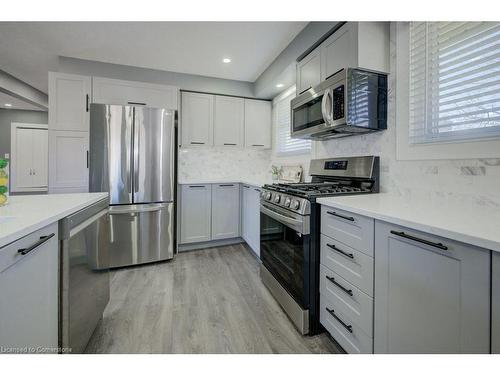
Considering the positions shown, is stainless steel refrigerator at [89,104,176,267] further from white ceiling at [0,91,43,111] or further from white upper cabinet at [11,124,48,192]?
white upper cabinet at [11,124,48,192]

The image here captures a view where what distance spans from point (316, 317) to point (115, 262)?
2.28 m

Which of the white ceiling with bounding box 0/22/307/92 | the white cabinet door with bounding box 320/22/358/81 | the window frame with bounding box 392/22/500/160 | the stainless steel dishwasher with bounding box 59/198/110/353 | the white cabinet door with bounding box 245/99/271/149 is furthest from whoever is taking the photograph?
the white cabinet door with bounding box 245/99/271/149

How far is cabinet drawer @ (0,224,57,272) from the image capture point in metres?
0.72

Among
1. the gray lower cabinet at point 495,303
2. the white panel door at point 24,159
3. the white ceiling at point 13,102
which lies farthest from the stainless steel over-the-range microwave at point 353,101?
the white panel door at point 24,159

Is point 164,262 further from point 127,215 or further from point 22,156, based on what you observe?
point 22,156

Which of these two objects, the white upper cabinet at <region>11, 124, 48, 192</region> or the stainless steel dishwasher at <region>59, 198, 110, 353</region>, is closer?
the stainless steel dishwasher at <region>59, 198, 110, 353</region>

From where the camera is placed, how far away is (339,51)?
1783 millimetres

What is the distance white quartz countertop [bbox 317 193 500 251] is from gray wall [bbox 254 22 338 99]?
5.14 feet

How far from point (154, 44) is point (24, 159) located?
4930 mm

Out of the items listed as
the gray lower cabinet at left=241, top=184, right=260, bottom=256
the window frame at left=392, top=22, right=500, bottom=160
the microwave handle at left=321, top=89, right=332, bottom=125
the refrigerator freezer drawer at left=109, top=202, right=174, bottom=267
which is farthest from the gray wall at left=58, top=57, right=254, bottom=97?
the window frame at left=392, top=22, right=500, bottom=160

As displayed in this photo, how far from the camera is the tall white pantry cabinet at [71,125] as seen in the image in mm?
2617

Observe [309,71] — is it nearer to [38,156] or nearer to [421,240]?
[421,240]
